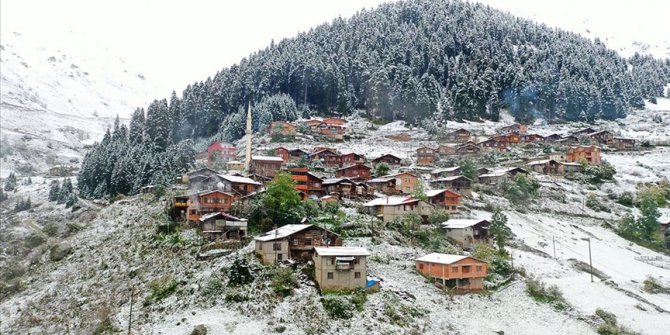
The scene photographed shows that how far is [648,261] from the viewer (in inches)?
2147

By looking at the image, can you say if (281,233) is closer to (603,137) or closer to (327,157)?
(327,157)

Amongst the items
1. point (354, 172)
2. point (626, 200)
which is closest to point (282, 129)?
point (354, 172)

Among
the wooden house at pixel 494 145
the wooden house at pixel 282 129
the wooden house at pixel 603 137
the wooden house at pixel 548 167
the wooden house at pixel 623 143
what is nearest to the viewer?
the wooden house at pixel 548 167

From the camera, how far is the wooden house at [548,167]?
78.4m

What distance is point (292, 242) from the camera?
135 ft

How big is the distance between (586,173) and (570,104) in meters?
44.5

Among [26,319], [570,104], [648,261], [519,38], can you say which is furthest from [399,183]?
[519,38]

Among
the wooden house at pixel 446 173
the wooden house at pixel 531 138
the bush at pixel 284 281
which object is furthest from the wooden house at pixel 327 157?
the wooden house at pixel 531 138

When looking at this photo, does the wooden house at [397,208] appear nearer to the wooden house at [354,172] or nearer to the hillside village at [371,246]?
the hillside village at [371,246]

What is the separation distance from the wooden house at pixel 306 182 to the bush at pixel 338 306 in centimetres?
2217

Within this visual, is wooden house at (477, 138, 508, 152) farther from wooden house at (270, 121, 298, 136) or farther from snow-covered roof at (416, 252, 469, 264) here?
snow-covered roof at (416, 252, 469, 264)

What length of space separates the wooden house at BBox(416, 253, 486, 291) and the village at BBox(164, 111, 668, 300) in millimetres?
78

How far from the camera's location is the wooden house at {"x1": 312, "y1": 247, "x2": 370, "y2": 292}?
37.7 metres

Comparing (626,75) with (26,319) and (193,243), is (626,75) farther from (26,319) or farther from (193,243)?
(26,319)
